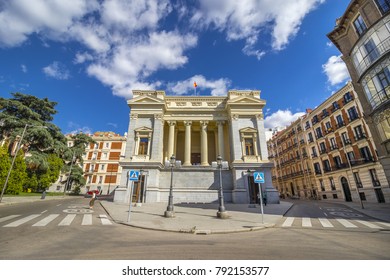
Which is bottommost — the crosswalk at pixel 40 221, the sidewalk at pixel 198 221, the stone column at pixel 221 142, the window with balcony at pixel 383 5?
the sidewalk at pixel 198 221

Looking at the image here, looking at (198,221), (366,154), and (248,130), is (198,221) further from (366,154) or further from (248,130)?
(366,154)

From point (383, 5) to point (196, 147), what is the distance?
2368cm

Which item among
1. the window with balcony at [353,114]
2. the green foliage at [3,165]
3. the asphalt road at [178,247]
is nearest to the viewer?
the asphalt road at [178,247]

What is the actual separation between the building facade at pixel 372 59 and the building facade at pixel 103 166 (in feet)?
171

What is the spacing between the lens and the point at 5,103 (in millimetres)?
25203

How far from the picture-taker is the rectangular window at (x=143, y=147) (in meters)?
21.7

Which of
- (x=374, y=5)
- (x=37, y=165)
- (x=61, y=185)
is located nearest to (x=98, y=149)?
(x=61, y=185)

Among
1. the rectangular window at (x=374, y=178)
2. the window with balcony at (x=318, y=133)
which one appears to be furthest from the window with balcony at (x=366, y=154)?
the window with balcony at (x=318, y=133)

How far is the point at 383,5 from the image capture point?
1375cm

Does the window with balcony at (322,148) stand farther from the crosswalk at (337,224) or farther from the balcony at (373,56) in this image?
the crosswalk at (337,224)

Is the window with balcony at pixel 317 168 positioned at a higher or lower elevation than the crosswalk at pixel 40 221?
higher
